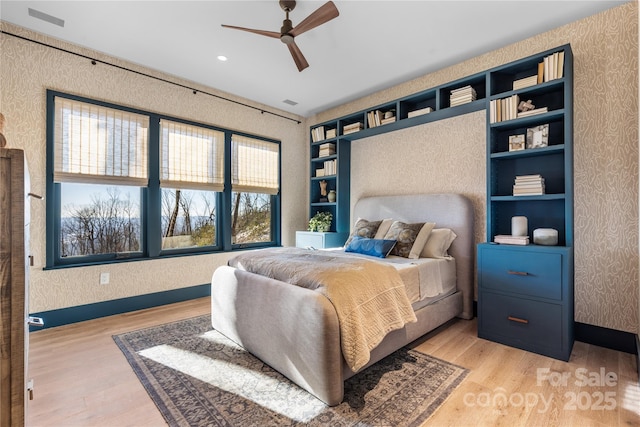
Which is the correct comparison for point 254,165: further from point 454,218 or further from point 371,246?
point 454,218

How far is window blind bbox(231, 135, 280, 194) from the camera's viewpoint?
14.1 ft

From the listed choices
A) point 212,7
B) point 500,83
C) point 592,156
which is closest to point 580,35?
point 500,83

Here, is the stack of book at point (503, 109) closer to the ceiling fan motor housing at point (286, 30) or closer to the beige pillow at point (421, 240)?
the beige pillow at point (421, 240)

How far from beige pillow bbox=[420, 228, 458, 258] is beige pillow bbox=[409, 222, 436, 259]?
60mm

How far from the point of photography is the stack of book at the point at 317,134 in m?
4.78

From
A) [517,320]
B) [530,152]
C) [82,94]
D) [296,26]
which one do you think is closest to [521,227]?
[530,152]

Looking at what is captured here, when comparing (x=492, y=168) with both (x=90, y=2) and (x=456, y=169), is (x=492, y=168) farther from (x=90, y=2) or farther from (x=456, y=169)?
(x=90, y=2)

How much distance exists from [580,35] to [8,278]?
13.2 feet

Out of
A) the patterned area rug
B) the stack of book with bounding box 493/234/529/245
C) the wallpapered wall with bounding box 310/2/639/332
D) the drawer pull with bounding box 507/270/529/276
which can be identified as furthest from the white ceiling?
the patterned area rug

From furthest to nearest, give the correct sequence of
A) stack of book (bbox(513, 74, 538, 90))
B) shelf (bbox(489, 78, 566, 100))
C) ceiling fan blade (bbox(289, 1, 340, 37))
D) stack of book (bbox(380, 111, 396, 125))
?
stack of book (bbox(380, 111, 396, 125))
stack of book (bbox(513, 74, 538, 90))
shelf (bbox(489, 78, 566, 100))
ceiling fan blade (bbox(289, 1, 340, 37))

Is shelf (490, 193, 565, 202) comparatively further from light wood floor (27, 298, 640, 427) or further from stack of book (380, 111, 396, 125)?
stack of book (380, 111, 396, 125)

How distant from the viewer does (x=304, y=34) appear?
9.07 ft

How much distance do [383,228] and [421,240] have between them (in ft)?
1.83

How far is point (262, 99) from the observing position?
14.4 ft
